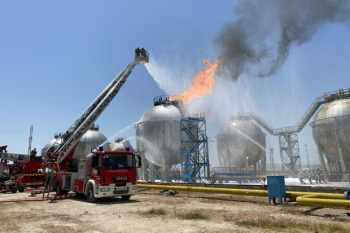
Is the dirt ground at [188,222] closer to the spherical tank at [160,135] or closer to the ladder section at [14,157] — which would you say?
the ladder section at [14,157]

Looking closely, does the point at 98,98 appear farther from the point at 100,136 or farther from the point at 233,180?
the point at 100,136

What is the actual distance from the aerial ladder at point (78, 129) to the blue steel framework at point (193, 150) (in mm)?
11148

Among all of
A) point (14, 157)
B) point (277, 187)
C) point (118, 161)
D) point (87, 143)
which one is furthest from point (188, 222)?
point (87, 143)

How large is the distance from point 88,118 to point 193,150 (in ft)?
50.3

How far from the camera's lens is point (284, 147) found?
4750 cm

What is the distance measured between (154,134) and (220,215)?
87.4 feet

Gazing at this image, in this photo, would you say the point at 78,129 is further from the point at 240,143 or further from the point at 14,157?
the point at 240,143

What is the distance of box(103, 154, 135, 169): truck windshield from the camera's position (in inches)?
539

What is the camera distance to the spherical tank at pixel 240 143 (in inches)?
1681

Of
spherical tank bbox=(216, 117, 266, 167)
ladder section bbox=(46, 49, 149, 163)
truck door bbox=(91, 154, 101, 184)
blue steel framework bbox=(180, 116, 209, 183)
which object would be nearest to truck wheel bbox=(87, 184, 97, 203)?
truck door bbox=(91, 154, 101, 184)

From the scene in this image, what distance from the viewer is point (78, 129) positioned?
68.7 ft

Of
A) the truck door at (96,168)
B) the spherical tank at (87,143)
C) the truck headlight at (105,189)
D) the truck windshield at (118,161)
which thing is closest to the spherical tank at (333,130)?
the truck windshield at (118,161)

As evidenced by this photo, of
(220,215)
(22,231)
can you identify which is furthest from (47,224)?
(220,215)

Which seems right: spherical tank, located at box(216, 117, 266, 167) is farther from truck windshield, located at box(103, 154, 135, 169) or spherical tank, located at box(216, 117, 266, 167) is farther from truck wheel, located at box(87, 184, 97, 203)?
truck wheel, located at box(87, 184, 97, 203)
